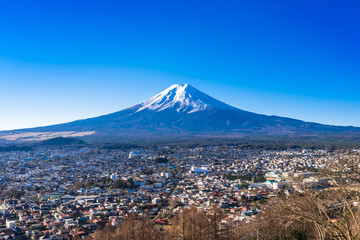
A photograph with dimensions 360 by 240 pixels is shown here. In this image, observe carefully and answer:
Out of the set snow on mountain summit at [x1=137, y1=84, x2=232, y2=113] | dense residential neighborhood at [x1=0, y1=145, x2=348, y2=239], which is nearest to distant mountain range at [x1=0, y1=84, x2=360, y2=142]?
snow on mountain summit at [x1=137, y1=84, x2=232, y2=113]

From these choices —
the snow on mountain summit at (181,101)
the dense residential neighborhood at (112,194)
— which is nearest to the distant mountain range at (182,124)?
the snow on mountain summit at (181,101)

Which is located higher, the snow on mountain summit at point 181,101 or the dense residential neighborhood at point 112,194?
the snow on mountain summit at point 181,101

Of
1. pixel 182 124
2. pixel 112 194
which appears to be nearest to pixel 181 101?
pixel 182 124

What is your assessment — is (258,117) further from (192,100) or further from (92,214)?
(92,214)

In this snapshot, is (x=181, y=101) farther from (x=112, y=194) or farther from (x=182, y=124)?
(x=112, y=194)

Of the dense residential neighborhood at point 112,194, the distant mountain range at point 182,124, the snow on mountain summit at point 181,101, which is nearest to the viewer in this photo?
the dense residential neighborhood at point 112,194

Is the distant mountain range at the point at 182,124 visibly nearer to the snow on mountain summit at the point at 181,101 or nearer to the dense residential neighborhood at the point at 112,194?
the snow on mountain summit at the point at 181,101

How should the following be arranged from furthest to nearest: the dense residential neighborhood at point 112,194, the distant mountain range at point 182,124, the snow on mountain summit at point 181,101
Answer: the snow on mountain summit at point 181,101 → the distant mountain range at point 182,124 → the dense residential neighborhood at point 112,194

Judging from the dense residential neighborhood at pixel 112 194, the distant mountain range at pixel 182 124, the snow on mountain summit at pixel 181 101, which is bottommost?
the dense residential neighborhood at pixel 112 194

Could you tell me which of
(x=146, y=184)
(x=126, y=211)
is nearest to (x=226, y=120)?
(x=146, y=184)
